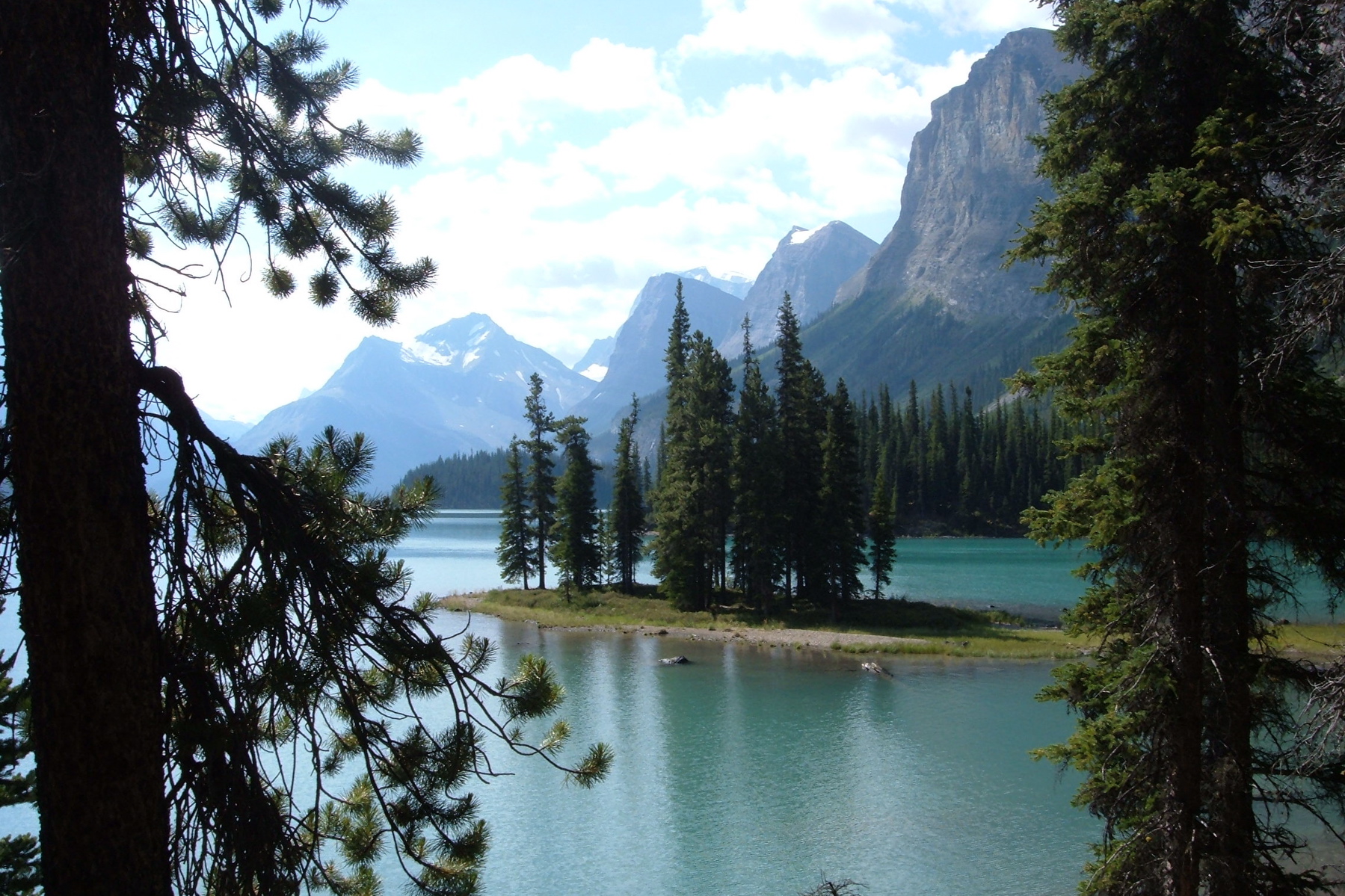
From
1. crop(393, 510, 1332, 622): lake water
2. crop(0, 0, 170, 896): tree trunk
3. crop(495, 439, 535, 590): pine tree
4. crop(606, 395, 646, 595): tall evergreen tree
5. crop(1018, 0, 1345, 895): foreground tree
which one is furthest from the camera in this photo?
crop(495, 439, 535, 590): pine tree

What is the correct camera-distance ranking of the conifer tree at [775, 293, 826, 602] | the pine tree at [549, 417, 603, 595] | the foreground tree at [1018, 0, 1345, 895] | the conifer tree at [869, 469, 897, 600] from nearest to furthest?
the foreground tree at [1018, 0, 1345, 895], the conifer tree at [775, 293, 826, 602], the conifer tree at [869, 469, 897, 600], the pine tree at [549, 417, 603, 595]

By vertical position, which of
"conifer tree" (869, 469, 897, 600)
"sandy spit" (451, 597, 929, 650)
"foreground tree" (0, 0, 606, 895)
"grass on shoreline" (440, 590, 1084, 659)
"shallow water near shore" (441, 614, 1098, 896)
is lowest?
"shallow water near shore" (441, 614, 1098, 896)

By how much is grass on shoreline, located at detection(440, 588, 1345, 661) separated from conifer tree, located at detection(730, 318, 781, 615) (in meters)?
2.91

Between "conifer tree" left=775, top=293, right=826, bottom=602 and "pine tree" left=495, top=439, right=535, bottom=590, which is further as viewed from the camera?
"pine tree" left=495, top=439, right=535, bottom=590

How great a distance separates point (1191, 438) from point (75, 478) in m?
9.61

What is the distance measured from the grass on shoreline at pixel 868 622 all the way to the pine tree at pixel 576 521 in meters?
1.85

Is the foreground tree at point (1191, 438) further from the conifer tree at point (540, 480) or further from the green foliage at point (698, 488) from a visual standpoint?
the conifer tree at point (540, 480)

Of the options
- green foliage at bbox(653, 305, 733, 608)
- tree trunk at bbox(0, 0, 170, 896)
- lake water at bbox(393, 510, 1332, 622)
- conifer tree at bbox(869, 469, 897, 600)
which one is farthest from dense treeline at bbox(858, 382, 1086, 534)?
tree trunk at bbox(0, 0, 170, 896)

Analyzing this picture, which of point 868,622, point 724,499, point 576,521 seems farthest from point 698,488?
point 868,622

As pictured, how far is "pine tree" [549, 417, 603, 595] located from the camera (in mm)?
57938

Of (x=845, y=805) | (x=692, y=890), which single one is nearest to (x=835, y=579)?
(x=845, y=805)

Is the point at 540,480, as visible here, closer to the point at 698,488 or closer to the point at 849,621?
the point at 698,488

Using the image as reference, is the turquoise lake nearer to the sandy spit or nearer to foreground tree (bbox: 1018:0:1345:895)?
the sandy spit

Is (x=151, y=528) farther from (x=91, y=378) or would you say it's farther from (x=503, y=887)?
(x=503, y=887)
